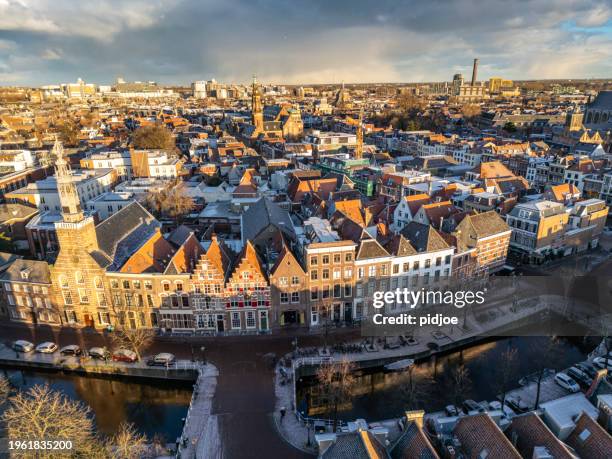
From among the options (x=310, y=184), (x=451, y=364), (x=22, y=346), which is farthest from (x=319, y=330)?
(x=310, y=184)

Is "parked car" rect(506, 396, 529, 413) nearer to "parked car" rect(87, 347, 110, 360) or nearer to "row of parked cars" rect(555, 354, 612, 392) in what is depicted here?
"row of parked cars" rect(555, 354, 612, 392)

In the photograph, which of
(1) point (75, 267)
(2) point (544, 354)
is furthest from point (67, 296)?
(2) point (544, 354)

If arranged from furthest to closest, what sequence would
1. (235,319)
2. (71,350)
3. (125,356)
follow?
1. (235,319)
2. (71,350)
3. (125,356)

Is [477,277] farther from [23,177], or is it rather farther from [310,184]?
[23,177]

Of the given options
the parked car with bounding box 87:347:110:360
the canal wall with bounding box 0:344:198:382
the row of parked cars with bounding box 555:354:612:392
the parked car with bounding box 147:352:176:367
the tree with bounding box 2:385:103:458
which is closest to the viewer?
the tree with bounding box 2:385:103:458

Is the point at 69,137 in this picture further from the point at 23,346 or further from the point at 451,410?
the point at 451,410

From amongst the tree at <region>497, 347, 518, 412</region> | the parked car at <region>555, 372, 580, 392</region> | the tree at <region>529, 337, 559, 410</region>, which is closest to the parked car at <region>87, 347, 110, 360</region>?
the tree at <region>497, 347, 518, 412</region>
